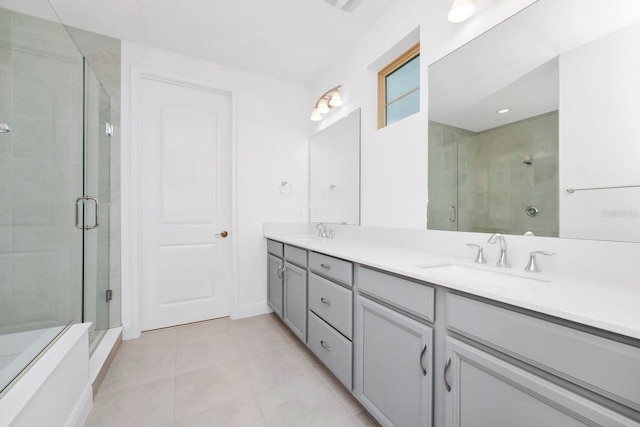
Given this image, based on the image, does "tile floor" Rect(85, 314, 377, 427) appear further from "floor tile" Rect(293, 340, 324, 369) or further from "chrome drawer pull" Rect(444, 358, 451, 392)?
→ "chrome drawer pull" Rect(444, 358, 451, 392)

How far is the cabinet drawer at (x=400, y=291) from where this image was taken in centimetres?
99

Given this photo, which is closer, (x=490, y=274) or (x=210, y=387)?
(x=490, y=274)

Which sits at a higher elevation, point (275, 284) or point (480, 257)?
point (480, 257)

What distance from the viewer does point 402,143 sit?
1.86 meters

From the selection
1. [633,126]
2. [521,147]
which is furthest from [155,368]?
[633,126]

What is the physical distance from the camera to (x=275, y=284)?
2547mm

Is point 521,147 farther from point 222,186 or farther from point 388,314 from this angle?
point 222,186

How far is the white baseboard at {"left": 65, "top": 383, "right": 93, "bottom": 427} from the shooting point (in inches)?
48.8

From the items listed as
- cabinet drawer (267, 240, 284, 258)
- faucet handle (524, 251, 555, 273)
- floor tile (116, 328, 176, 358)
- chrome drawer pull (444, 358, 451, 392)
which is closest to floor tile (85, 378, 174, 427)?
floor tile (116, 328, 176, 358)

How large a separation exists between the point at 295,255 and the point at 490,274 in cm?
134

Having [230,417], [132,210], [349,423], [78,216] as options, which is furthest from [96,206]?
[349,423]

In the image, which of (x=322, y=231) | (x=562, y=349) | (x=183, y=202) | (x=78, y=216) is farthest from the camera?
(x=322, y=231)

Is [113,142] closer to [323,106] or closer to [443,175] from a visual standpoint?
[323,106]

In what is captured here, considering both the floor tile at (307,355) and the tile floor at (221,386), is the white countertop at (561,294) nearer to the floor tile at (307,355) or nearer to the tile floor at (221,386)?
the tile floor at (221,386)
